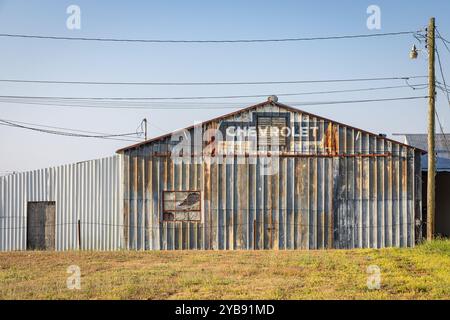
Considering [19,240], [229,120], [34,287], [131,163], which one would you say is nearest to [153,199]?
[131,163]

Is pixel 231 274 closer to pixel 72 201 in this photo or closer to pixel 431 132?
pixel 431 132

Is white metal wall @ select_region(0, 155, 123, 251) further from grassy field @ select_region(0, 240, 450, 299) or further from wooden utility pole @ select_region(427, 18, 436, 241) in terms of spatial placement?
wooden utility pole @ select_region(427, 18, 436, 241)

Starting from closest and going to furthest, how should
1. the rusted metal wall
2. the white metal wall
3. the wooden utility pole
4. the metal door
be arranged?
the wooden utility pole < the rusted metal wall < the white metal wall < the metal door

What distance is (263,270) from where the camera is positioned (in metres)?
17.1

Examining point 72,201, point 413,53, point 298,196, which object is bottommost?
point 72,201

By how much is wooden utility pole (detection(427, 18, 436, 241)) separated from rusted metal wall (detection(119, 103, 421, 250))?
1008mm

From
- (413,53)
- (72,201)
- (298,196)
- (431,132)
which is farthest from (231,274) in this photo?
(413,53)

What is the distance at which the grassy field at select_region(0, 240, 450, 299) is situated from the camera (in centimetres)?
1331

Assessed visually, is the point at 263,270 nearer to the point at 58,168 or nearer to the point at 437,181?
the point at 58,168

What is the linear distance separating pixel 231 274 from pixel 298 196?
26.3ft

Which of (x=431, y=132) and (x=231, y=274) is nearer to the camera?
(x=231, y=274)

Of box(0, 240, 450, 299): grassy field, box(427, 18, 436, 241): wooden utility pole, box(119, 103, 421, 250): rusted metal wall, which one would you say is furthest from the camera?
box(119, 103, 421, 250): rusted metal wall

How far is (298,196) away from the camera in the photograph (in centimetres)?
2373

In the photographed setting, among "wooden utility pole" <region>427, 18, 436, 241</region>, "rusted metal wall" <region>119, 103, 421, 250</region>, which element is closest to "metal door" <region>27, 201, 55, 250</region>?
"rusted metal wall" <region>119, 103, 421, 250</region>
